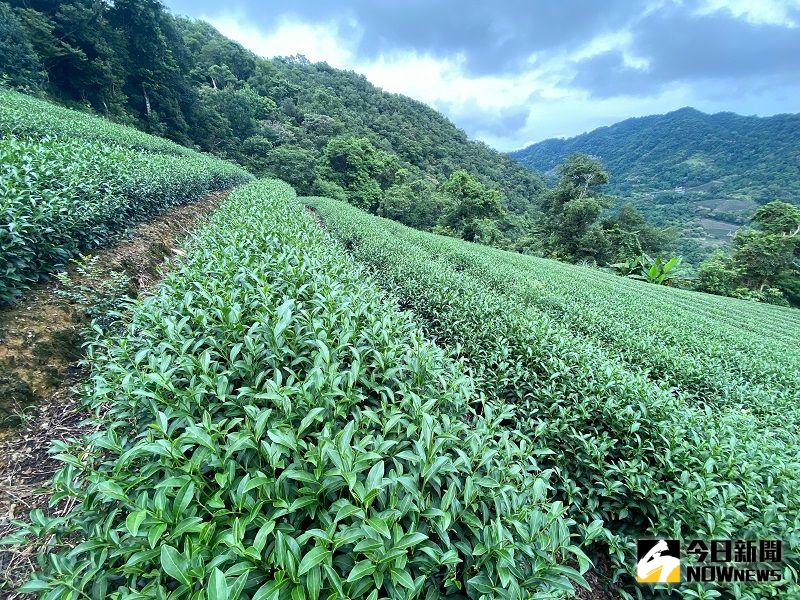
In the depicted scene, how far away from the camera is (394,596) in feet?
3.56

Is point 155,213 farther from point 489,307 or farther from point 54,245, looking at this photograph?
point 489,307

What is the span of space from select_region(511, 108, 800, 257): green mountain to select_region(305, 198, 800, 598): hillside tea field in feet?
157

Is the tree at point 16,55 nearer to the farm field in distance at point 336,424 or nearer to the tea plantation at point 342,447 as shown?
the farm field in distance at point 336,424

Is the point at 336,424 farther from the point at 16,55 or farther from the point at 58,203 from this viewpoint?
the point at 16,55

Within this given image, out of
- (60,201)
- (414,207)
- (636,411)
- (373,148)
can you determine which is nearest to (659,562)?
(636,411)

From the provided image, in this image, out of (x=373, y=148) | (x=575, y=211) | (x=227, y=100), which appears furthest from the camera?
(x=373, y=148)

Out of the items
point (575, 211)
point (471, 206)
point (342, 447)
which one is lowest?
point (342, 447)

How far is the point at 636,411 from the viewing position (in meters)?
3.03

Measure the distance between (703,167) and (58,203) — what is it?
101m

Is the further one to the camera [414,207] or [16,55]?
[414,207]

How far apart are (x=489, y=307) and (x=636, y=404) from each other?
2245 millimetres

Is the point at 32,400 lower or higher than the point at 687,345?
lower

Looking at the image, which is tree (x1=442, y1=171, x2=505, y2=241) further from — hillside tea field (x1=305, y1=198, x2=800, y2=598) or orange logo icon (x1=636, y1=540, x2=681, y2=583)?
orange logo icon (x1=636, y1=540, x2=681, y2=583)

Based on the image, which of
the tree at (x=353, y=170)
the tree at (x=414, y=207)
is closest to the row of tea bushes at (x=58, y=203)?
the tree at (x=414, y=207)
